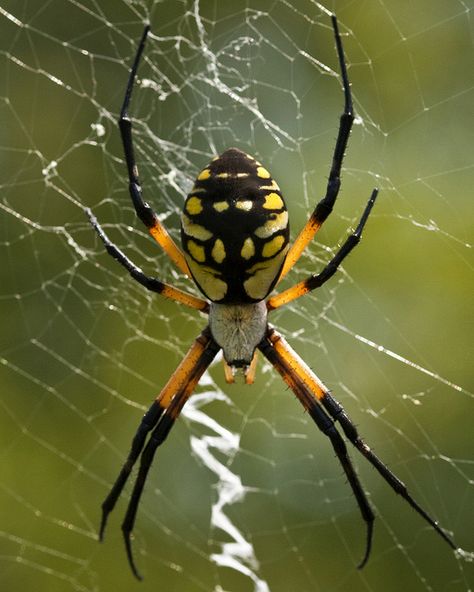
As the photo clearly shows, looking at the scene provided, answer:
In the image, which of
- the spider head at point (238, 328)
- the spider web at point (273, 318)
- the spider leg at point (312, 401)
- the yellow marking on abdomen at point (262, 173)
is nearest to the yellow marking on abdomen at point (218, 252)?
the yellow marking on abdomen at point (262, 173)

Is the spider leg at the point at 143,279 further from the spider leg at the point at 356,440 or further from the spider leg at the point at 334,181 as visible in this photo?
the spider leg at the point at 356,440

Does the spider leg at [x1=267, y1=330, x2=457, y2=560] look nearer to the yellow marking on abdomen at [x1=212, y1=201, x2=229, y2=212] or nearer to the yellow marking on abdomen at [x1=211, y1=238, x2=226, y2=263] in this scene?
the yellow marking on abdomen at [x1=211, y1=238, x2=226, y2=263]

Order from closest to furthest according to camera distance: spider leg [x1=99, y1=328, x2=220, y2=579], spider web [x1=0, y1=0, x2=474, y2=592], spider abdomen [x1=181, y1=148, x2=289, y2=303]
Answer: spider abdomen [x1=181, y1=148, x2=289, y2=303] → spider leg [x1=99, y1=328, x2=220, y2=579] → spider web [x1=0, y1=0, x2=474, y2=592]

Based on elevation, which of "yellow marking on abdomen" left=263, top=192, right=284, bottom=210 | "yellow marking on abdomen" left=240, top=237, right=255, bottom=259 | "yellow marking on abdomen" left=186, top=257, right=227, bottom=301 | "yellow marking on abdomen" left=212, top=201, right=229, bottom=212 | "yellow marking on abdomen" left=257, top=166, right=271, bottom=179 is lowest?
"yellow marking on abdomen" left=186, top=257, right=227, bottom=301

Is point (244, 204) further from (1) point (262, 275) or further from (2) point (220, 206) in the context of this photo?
(1) point (262, 275)

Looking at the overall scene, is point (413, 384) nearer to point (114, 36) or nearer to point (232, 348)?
point (232, 348)

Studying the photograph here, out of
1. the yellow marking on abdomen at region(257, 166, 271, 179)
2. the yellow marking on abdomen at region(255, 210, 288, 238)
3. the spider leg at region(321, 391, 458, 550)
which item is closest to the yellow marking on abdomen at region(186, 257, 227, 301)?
the yellow marking on abdomen at region(255, 210, 288, 238)

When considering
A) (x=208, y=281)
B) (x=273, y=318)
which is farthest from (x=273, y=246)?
(x=273, y=318)
